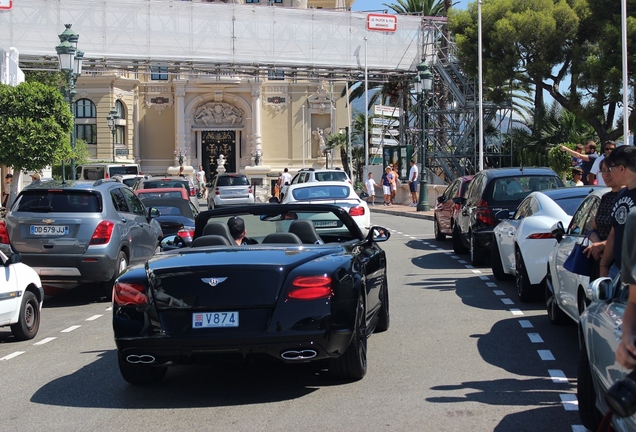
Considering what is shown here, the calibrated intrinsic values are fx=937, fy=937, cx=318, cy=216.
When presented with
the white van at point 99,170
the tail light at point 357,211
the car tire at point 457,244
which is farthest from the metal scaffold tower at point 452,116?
the car tire at point 457,244

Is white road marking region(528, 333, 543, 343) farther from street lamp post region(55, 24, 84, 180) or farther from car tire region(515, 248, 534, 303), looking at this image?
street lamp post region(55, 24, 84, 180)

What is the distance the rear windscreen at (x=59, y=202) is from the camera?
1343cm

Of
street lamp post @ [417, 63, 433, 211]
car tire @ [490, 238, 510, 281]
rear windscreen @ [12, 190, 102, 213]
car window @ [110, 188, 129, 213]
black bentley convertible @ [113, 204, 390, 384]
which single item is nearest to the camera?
black bentley convertible @ [113, 204, 390, 384]

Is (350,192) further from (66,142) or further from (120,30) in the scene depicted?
(120,30)

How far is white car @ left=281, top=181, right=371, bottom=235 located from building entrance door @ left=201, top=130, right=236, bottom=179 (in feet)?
183

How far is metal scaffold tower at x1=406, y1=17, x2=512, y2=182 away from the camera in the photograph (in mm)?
46188

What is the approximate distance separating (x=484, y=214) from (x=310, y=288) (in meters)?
9.43

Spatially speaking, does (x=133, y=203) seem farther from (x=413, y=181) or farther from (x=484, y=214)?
(x=413, y=181)

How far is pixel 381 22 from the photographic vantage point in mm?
47406

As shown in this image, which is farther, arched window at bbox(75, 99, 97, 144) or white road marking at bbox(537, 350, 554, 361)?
arched window at bbox(75, 99, 97, 144)

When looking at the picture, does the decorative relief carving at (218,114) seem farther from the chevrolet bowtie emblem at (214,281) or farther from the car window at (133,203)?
the chevrolet bowtie emblem at (214,281)

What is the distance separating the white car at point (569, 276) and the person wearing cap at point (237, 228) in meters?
3.12

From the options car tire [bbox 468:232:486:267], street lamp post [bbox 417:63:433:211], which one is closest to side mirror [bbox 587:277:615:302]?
car tire [bbox 468:232:486:267]

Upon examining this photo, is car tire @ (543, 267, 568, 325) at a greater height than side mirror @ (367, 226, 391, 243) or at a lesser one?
lesser
